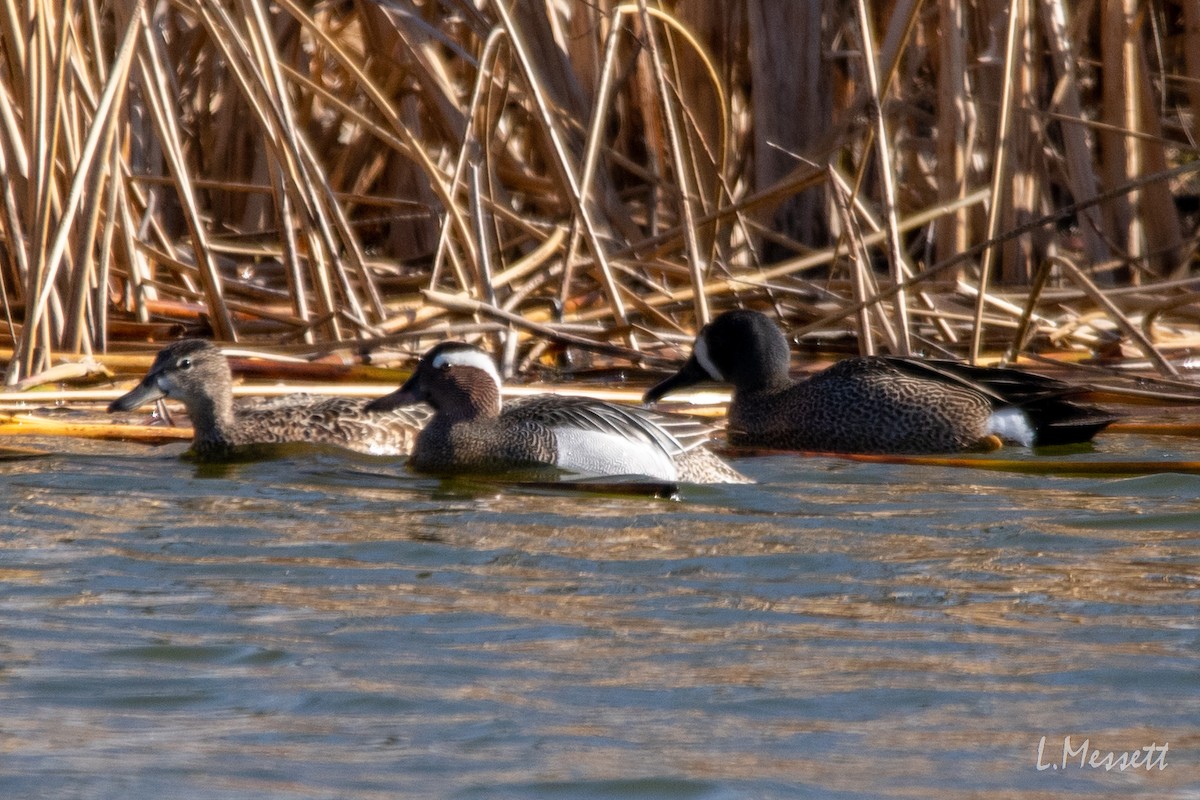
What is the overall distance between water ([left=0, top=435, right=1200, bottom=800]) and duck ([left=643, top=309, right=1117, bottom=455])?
1239 millimetres

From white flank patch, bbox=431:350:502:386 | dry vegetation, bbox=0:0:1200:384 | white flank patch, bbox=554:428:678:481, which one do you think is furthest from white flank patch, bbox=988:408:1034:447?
white flank patch, bbox=431:350:502:386

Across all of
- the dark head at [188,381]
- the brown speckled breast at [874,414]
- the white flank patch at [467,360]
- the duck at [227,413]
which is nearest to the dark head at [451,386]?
the white flank patch at [467,360]

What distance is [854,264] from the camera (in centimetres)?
677

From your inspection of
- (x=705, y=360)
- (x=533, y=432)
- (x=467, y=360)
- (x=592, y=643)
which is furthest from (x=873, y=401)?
(x=592, y=643)

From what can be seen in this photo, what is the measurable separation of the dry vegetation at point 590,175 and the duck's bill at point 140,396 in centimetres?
31

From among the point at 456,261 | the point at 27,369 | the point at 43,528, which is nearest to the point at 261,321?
the point at 456,261

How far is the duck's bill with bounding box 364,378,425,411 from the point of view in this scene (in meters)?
6.11

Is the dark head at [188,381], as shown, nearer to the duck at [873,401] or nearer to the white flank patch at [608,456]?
the white flank patch at [608,456]

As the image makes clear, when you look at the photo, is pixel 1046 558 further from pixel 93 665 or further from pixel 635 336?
pixel 635 336

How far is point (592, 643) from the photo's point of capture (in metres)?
3.58

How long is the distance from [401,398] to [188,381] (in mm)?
729

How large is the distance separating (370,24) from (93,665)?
5363mm

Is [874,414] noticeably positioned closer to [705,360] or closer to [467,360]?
[705,360]

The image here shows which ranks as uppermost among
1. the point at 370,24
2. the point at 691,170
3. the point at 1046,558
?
the point at 370,24
